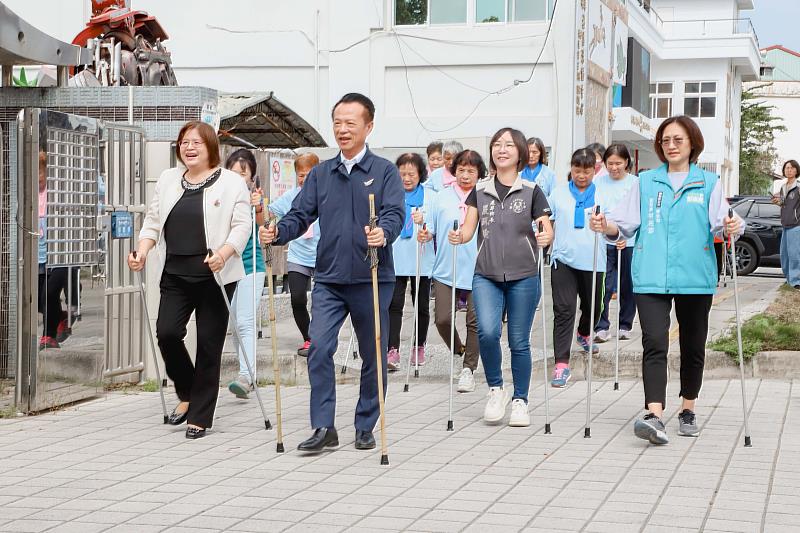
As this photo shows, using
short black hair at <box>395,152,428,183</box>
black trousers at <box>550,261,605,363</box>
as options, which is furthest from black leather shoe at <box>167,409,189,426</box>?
short black hair at <box>395,152,428,183</box>

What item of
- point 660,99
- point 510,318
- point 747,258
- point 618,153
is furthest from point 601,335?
point 660,99

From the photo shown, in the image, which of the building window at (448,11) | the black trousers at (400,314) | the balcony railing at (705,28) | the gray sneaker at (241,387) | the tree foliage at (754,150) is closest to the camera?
the gray sneaker at (241,387)

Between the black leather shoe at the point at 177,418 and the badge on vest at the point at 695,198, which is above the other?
the badge on vest at the point at 695,198

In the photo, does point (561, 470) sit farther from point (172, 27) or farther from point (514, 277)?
point (172, 27)

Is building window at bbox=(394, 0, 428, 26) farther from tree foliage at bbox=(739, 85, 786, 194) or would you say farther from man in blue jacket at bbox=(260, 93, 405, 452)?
tree foliage at bbox=(739, 85, 786, 194)

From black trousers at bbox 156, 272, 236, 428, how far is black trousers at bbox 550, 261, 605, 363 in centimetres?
310

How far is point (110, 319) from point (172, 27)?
69.5 ft

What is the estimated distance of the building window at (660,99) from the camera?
51.8 m

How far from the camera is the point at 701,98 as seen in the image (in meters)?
51.6

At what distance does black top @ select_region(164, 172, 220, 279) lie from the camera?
7.41 meters

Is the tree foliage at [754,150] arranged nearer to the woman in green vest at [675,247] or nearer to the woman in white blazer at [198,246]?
the woman in green vest at [675,247]

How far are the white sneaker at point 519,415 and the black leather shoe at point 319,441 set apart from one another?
1341 millimetres

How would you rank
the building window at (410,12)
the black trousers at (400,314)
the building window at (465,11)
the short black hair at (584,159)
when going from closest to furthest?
the short black hair at (584,159) → the black trousers at (400,314) → the building window at (465,11) → the building window at (410,12)

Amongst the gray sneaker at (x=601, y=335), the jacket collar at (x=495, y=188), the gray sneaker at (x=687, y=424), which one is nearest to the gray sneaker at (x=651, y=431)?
the gray sneaker at (x=687, y=424)
